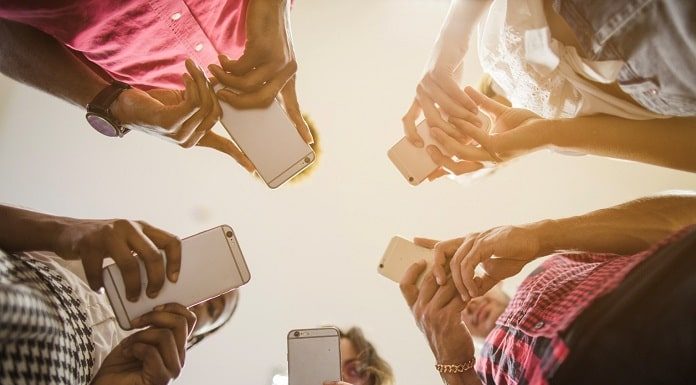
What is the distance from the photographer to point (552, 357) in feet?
1.17

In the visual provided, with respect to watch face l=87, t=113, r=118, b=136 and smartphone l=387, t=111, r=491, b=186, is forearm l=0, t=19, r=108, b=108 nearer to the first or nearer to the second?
watch face l=87, t=113, r=118, b=136

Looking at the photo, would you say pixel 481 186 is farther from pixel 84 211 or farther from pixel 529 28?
pixel 84 211

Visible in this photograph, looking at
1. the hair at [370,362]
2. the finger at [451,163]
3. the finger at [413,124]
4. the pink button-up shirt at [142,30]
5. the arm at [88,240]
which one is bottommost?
the hair at [370,362]

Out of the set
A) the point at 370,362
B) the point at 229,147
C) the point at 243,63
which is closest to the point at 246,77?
→ the point at 243,63

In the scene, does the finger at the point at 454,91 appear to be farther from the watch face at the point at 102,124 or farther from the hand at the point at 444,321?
the watch face at the point at 102,124

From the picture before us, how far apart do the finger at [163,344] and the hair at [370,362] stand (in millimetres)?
665

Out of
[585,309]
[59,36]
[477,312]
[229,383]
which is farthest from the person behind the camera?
[229,383]

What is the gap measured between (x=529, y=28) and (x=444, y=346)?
50cm

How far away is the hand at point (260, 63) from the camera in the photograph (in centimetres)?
63

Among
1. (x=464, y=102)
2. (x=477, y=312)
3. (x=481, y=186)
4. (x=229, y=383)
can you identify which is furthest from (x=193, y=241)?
(x=481, y=186)

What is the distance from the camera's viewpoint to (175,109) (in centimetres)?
66

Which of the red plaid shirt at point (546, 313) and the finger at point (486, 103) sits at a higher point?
the finger at point (486, 103)

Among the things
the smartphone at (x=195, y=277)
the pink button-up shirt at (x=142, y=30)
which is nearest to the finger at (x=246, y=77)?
the pink button-up shirt at (x=142, y=30)

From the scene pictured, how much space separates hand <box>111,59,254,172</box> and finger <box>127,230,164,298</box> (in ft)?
0.57
